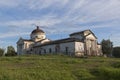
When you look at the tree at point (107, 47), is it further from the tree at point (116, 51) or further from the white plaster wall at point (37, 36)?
the white plaster wall at point (37, 36)

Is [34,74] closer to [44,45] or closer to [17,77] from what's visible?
[17,77]

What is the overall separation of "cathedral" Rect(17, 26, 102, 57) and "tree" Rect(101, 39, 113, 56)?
383cm

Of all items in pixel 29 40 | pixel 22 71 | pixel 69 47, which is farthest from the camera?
pixel 29 40

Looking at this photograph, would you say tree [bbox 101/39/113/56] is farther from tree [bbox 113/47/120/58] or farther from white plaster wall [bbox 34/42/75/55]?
white plaster wall [bbox 34/42/75/55]

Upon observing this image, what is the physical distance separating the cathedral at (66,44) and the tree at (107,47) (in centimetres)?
383

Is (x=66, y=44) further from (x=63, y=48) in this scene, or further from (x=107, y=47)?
(x=107, y=47)

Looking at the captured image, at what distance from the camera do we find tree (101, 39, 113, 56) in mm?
74631

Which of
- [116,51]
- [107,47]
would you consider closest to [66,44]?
[107,47]

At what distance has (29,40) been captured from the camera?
252 ft

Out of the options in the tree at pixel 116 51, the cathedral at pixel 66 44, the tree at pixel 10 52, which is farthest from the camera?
the tree at pixel 116 51

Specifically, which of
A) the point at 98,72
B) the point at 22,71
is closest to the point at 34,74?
the point at 22,71

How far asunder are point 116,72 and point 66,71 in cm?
341

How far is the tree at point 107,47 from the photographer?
7463 centimetres

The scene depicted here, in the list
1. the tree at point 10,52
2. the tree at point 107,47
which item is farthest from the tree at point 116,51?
the tree at point 10,52
